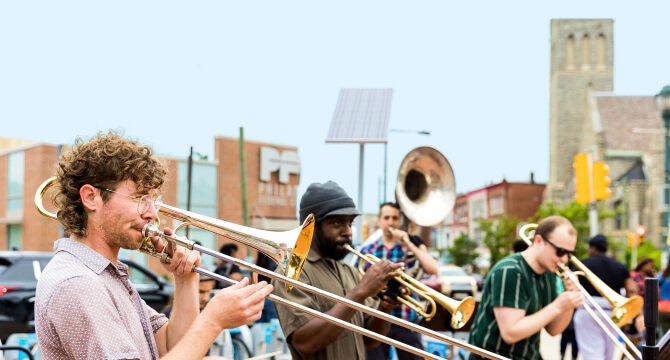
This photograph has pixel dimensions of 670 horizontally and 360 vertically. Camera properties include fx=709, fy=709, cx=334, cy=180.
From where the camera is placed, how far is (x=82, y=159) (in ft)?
7.39

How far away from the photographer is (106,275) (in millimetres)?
2182

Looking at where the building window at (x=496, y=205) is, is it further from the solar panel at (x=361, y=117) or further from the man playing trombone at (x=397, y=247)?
the man playing trombone at (x=397, y=247)

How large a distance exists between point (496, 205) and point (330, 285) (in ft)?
315

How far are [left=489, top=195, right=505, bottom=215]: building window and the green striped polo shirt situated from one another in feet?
298

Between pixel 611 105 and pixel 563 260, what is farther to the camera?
pixel 611 105

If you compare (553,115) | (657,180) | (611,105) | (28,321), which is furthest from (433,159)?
(553,115)

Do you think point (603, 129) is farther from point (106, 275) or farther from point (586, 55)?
point (106, 275)

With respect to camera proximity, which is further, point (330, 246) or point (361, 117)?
point (361, 117)

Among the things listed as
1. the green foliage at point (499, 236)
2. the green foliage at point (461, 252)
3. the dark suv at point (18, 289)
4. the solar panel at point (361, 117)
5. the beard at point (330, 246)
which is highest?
the solar panel at point (361, 117)

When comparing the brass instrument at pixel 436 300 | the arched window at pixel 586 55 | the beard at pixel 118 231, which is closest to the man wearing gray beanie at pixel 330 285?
the brass instrument at pixel 436 300

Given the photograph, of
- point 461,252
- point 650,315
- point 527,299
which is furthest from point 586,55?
point 650,315

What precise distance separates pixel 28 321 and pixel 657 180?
51.1m

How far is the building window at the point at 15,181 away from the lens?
3309 cm

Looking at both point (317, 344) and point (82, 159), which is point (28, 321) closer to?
point (317, 344)
